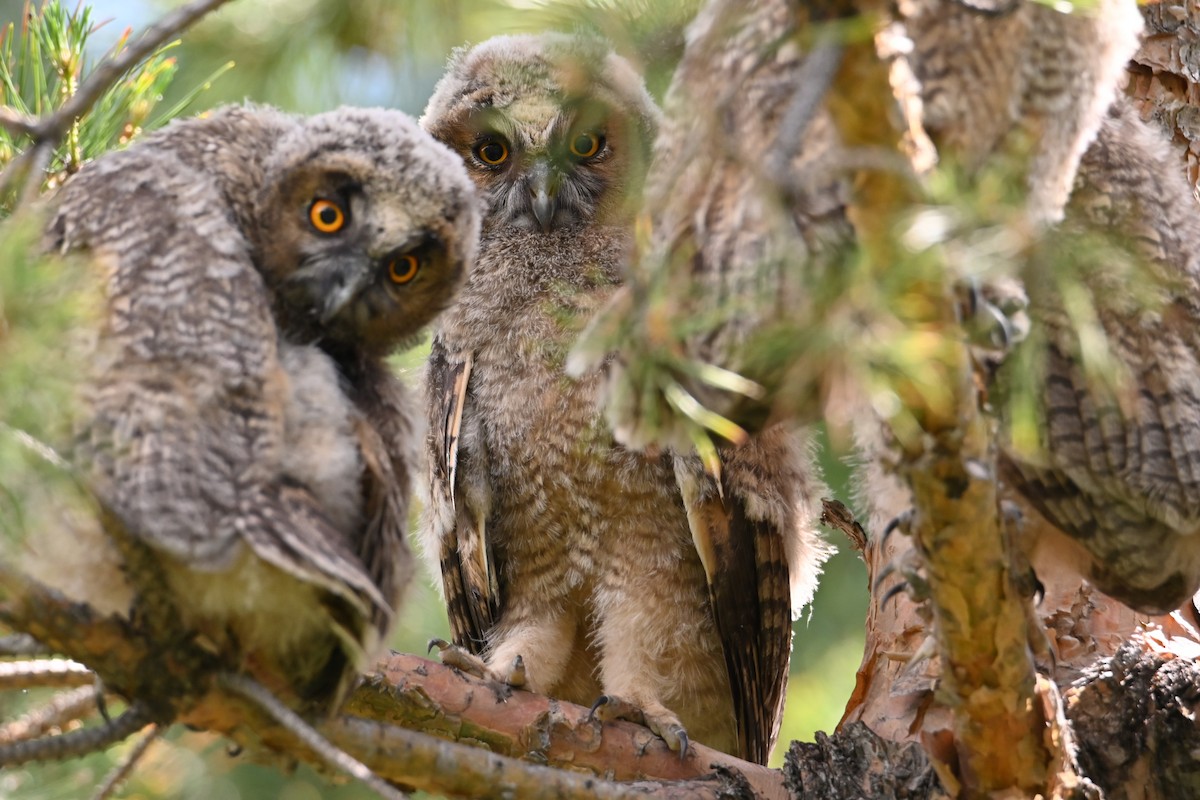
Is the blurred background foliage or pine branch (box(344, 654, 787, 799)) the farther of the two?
pine branch (box(344, 654, 787, 799))

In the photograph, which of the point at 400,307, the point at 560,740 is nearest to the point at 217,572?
the point at 400,307

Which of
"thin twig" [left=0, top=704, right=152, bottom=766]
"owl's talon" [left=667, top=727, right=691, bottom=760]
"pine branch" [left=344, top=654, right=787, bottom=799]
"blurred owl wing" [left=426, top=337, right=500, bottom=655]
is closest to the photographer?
"thin twig" [left=0, top=704, right=152, bottom=766]

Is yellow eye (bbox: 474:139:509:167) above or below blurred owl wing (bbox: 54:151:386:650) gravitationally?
below

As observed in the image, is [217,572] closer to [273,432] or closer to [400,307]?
[273,432]

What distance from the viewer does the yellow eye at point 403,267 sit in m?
2.09

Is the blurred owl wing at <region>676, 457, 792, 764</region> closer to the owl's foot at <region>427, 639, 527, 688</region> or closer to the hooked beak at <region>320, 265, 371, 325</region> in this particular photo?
the owl's foot at <region>427, 639, 527, 688</region>

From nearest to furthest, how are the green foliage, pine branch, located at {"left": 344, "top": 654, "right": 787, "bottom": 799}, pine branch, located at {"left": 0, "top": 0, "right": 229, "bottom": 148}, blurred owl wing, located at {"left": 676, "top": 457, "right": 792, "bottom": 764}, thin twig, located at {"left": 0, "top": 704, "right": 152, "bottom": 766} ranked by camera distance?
pine branch, located at {"left": 0, "top": 0, "right": 229, "bottom": 148} → thin twig, located at {"left": 0, "top": 704, "right": 152, "bottom": 766} → the green foliage → pine branch, located at {"left": 344, "top": 654, "right": 787, "bottom": 799} → blurred owl wing, located at {"left": 676, "top": 457, "right": 792, "bottom": 764}

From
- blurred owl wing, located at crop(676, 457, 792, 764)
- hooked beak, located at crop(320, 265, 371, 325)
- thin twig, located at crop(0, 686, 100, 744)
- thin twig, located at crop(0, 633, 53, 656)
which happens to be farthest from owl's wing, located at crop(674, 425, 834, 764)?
thin twig, located at crop(0, 633, 53, 656)

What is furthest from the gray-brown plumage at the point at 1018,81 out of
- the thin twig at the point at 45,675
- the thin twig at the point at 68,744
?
the thin twig at the point at 45,675

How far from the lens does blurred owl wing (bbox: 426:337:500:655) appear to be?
3354 millimetres

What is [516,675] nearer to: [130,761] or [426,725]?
[426,725]

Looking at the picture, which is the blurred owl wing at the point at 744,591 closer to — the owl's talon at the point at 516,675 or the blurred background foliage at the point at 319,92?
the blurred background foliage at the point at 319,92

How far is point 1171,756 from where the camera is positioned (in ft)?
8.07

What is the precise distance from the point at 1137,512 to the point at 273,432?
60.3 inches
